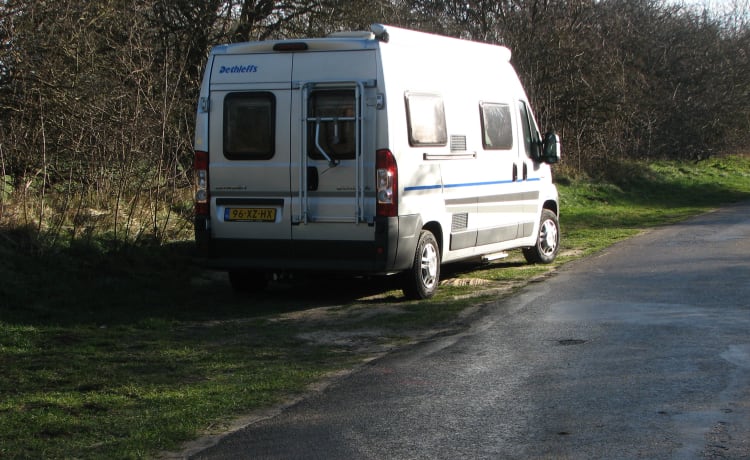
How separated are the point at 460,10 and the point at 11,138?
16525mm

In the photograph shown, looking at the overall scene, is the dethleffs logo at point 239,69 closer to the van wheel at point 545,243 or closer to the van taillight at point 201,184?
the van taillight at point 201,184

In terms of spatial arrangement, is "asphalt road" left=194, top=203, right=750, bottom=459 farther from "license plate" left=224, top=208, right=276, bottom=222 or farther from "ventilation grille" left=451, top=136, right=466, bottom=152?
"license plate" left=224, top=208, right=276, bottom=222

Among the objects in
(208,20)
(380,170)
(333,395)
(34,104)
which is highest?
(208,20)

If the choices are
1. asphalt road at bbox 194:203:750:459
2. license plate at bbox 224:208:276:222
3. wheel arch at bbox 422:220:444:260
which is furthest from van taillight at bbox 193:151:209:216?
asphalt road at bbox 194:203:750:459

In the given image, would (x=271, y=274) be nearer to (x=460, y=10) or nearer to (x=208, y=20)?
(x=208, y=20)

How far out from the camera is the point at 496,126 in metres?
12.5

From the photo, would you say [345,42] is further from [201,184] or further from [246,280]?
[246,280]

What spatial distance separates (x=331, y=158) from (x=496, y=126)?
2900mm

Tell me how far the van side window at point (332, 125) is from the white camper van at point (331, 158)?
1 centimetres

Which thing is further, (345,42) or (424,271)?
(424,271)

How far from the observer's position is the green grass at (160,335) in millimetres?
6020

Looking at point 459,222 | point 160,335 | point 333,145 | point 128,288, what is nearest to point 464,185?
point 459,222

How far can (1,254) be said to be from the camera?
36.2ft

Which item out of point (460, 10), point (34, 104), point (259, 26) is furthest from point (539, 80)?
point (34, 104)
